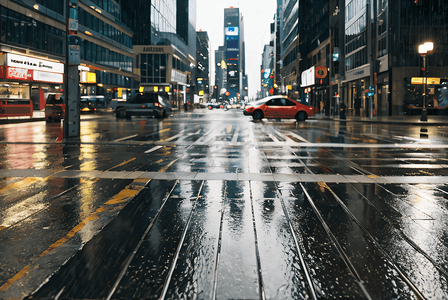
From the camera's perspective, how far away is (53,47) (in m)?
45.7

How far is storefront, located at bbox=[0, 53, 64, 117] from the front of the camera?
3484 cm

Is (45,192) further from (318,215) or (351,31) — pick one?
(351,31)

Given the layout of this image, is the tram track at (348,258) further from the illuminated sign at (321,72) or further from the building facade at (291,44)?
the building facade at (291,44)

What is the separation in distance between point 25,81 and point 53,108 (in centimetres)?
1255

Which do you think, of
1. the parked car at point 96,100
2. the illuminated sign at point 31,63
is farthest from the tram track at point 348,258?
the parked car at point 96,100

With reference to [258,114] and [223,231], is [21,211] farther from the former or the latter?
[258,114]

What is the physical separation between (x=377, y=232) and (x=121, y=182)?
4565mm

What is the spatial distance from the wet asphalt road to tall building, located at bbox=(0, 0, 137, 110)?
36.1 feet

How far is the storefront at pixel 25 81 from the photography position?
34.8 meters

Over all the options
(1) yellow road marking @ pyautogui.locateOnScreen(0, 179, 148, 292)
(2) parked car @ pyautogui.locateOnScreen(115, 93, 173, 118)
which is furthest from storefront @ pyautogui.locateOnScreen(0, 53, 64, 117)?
(1) yellow road marking @ pyautogui.locateOnScreen(0, 179, 148, 292)

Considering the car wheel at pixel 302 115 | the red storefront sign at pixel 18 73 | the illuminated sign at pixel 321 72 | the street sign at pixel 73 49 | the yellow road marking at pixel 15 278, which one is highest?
the illuminated sign at pixel 321 72

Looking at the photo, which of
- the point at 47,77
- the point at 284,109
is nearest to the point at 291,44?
the point at 47,77

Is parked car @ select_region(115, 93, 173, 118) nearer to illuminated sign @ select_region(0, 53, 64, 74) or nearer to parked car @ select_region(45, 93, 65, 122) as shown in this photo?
parked car @ select_region(45, 93, 65, 122)

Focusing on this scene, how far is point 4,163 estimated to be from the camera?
10102mm
